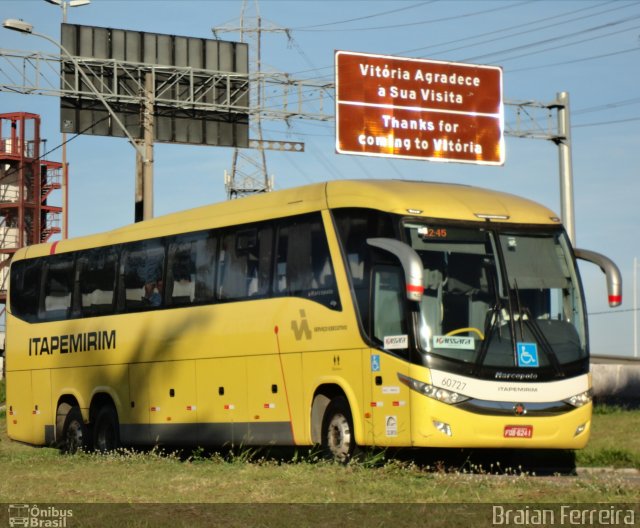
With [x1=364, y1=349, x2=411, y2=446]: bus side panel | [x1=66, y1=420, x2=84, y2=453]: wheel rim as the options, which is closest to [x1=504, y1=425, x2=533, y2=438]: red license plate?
[x1=364, y1=349, x2=411, y2=446]: bus side panel

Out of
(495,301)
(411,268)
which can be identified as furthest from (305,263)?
(495,301)

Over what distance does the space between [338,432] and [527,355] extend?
2777mm

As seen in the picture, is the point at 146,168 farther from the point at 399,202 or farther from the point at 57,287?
the point at 399,202

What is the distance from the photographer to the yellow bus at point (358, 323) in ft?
50.6

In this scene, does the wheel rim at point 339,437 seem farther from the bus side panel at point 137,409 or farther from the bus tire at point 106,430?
the bus tire at point 106,430

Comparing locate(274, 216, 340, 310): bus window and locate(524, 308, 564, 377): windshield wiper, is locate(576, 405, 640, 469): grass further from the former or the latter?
locate(274, 216, 340, 310): bus window

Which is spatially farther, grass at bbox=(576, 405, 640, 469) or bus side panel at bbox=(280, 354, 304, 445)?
grass at bbox=(576, 405, 640, 469)

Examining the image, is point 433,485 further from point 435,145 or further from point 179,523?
point 435,145

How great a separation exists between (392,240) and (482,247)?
1.33 m

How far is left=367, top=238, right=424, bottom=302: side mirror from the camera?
1487cm

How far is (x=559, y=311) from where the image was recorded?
16094 millimetres

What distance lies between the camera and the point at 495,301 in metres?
15.7

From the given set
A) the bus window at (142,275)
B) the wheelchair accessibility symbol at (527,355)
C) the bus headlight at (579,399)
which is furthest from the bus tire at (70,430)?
the bus headlight at (579,399)

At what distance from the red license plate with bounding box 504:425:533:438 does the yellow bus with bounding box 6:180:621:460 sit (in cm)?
1
